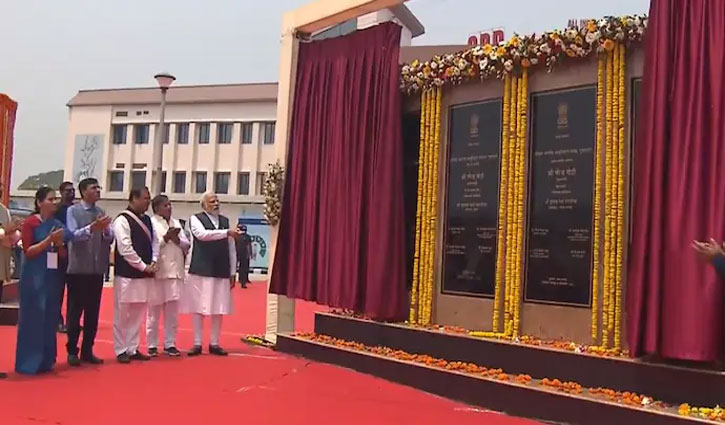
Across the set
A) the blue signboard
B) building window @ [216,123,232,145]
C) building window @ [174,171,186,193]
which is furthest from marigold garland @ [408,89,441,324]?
building window @ [174,171,186,193]

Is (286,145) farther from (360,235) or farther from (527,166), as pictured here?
(527,166)

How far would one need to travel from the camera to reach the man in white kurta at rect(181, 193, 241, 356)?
7504 mm

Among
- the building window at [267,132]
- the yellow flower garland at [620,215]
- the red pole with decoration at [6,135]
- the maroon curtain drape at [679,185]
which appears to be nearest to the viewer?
the maroon curtain drape at [679,185]

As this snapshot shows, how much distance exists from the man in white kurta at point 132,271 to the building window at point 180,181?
3166 centimetres

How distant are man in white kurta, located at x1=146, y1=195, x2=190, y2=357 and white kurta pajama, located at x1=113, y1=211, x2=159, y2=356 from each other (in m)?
0.20

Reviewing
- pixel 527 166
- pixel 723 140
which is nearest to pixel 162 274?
pixel 527 166

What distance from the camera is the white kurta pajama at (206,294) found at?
7.44m

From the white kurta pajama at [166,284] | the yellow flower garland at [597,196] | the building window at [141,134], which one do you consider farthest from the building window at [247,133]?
the yellow flower garland at [597,196]

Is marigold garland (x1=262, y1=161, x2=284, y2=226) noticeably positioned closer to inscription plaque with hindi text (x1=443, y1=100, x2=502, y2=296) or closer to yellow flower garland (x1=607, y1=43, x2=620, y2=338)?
inscription plaque with hindi text (x1=443, y1=100, x2=502, y2=296)

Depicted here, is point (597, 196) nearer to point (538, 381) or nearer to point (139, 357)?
point (538, 381)

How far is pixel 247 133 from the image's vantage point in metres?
36.3

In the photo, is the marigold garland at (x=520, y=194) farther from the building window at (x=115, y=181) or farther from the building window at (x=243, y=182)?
the building window at (x=115, y=181)

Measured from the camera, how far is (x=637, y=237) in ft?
16.9

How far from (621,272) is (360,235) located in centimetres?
262
